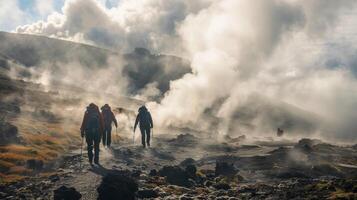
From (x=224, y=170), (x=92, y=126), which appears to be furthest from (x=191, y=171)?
(x=92, y=126)

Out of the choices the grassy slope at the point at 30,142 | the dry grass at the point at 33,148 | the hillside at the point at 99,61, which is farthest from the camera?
the hillside at the point at 99,61

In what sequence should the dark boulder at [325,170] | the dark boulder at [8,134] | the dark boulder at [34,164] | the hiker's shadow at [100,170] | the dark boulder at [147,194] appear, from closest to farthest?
the dark boulder at [147,194], the hiker's shadow at [100,170], the dark boulder at [34,164], the dark boulder at [325,170], the dark boulder at [8,134]

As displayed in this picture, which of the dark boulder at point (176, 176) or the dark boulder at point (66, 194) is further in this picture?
the dark boulder at point (176, 176)

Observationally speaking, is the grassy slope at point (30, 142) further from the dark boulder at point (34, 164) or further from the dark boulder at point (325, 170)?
the dark boulder at point (325, 170)

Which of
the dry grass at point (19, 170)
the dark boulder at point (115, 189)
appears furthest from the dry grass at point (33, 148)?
the dark boulder at point (115, 189)

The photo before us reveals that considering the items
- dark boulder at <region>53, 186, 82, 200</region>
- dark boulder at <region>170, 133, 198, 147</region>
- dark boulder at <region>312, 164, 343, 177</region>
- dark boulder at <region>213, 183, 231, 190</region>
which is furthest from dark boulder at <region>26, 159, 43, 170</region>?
dark boulder at <region>170, 133, 198, 147</region>

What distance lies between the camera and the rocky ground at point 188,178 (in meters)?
16.8

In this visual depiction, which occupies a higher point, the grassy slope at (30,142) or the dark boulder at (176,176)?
the grassy slope at (30,142)

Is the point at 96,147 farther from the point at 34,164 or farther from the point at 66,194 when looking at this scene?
the point at 66,194

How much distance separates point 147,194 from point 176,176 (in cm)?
403

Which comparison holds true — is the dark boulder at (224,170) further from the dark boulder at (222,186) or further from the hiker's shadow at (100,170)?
the hiker's shadow at (100,170)

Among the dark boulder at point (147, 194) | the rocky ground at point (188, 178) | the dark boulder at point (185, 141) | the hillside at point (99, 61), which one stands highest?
the hillside at point (99, 61)

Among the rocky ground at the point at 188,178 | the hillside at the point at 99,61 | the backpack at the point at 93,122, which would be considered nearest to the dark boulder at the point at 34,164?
the rocky ground at the point at 188,178

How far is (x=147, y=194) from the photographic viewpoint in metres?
17.7
